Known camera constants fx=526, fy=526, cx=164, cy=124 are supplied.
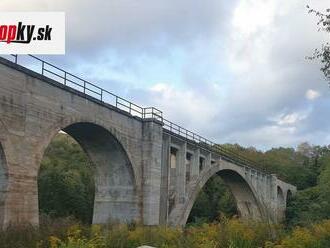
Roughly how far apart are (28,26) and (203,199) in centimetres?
6402

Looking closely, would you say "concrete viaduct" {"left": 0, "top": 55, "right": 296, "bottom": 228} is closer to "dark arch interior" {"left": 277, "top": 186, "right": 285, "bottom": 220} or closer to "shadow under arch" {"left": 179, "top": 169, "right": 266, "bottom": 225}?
"shadow under arch" {"left": 179, "top": 169, "right": 266, "bottom": 225}

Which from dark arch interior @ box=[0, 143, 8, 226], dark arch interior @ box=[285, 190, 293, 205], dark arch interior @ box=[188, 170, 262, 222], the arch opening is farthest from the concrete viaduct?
dark arch interior @ box=[285, 190, 293, 205]

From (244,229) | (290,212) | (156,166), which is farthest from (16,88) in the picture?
(290,212)

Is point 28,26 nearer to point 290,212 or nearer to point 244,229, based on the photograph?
point 244,229

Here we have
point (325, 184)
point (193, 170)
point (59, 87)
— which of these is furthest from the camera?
point (325, 184)

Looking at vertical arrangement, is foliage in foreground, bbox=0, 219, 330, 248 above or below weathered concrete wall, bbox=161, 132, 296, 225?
below

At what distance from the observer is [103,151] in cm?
3528

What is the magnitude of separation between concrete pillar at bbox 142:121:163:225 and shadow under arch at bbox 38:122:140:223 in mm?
889

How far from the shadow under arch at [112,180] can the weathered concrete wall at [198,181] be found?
14.5 feet

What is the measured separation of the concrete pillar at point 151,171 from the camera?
3588 centimetres

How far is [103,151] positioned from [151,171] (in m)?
3.64

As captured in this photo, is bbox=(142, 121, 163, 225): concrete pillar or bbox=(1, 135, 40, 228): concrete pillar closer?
bbox=(1, 135, 40, 228): concrete pillar

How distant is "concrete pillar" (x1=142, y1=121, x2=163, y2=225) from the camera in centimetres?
3588

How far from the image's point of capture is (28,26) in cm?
2019
